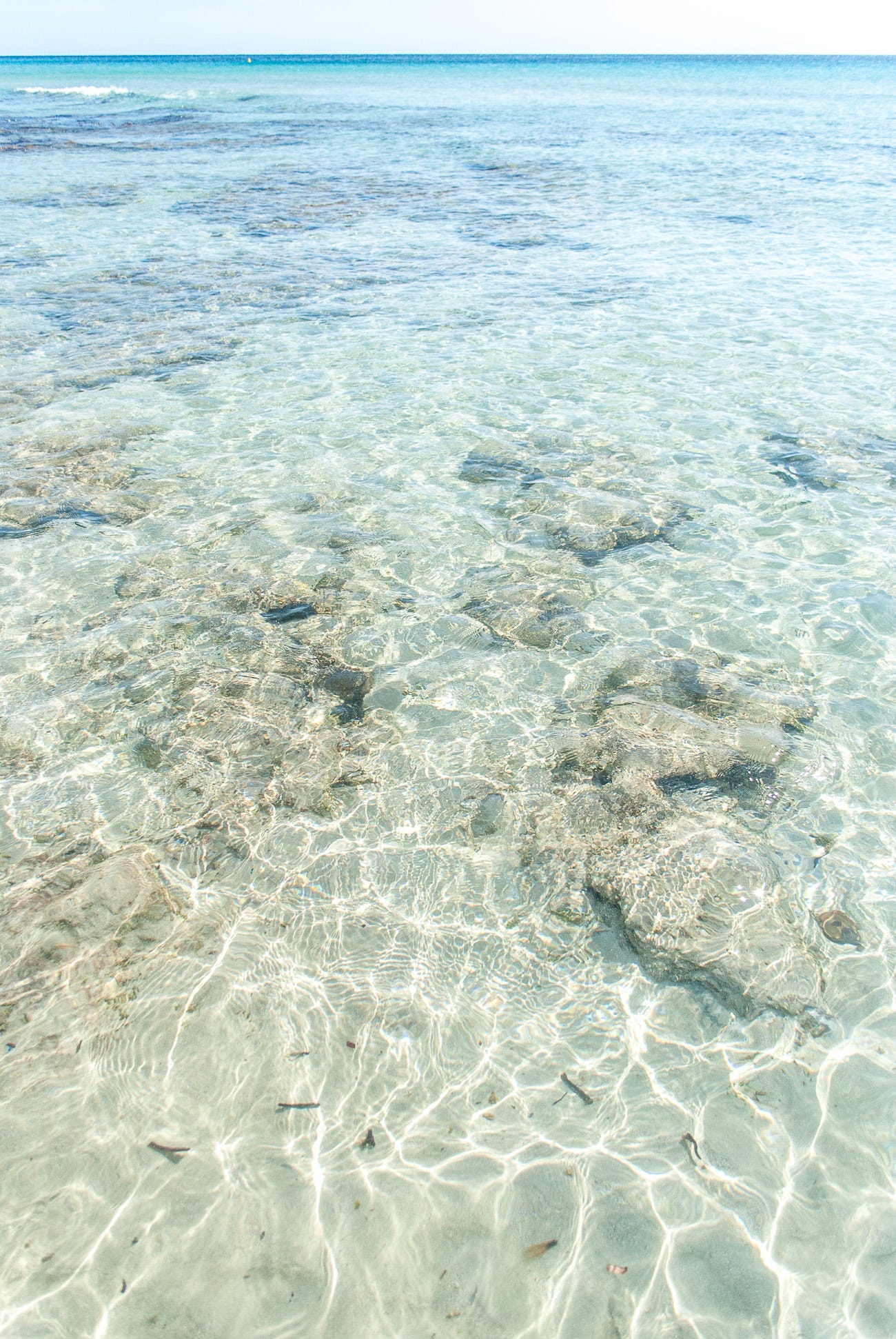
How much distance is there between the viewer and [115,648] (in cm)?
749

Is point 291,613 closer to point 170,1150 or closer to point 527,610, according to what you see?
point 527,610

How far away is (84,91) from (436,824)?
10701cm

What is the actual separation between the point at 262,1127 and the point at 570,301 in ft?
56.9

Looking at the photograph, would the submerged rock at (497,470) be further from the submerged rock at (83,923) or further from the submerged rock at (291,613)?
the submerged rock at (83,923)

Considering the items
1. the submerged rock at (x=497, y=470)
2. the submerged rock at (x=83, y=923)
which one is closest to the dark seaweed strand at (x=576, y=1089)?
the submerged rock at (x=83, y=923)

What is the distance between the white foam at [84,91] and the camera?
7851cm

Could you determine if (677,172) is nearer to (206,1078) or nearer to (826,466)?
(826,466)

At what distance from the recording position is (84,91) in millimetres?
84500

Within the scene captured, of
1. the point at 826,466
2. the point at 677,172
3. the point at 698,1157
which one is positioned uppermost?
the point at 677,172

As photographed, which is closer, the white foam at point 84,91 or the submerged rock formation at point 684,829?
the submerged rock formation at point 684,829

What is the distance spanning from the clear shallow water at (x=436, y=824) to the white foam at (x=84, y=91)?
83.9 m

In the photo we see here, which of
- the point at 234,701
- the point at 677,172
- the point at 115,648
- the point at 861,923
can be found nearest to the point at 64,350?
the point at 115,648

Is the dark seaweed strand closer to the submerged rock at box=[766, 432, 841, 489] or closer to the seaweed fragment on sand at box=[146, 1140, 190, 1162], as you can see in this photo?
the seaweed fragment on sand at box=[146, 1140, 190, 1162]

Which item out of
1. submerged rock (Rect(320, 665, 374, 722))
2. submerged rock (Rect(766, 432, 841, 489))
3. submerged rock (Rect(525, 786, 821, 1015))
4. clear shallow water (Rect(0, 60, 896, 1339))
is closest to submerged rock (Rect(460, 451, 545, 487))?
clear shallow water (Rect(0, 60, 896, 1339))
